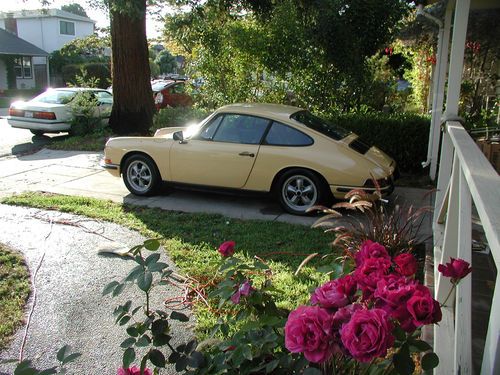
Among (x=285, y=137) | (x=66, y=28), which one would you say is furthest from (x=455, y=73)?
(x=66, y=28)

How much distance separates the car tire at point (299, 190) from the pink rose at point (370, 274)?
4621mm

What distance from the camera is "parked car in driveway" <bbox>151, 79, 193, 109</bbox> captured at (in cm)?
1847

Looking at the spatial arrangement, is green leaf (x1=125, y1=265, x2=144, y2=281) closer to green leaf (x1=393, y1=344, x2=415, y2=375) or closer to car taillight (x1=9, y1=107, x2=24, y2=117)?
green leaf (x1=393, y1=344, x2=415, y2=375)

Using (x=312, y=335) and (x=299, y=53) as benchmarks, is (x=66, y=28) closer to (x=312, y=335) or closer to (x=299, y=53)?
(x=299, y=53)

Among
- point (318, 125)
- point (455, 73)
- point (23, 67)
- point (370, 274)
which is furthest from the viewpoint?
point (23, 67)

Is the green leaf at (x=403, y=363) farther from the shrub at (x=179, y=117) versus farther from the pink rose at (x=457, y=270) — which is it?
the shrub at (x=179, y=117)

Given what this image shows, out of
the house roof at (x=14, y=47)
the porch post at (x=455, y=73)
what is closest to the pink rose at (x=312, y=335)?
the porch post at (x=455, y=73)

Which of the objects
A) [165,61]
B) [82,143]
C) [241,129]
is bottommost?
[82,143]

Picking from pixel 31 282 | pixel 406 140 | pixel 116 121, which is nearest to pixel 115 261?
pixel 31 282

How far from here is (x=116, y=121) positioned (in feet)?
45.5

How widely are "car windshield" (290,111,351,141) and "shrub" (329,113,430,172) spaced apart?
7.80ft

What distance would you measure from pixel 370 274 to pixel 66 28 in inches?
1910

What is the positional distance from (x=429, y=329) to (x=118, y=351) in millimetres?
2091

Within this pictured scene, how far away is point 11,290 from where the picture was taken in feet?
14.5
